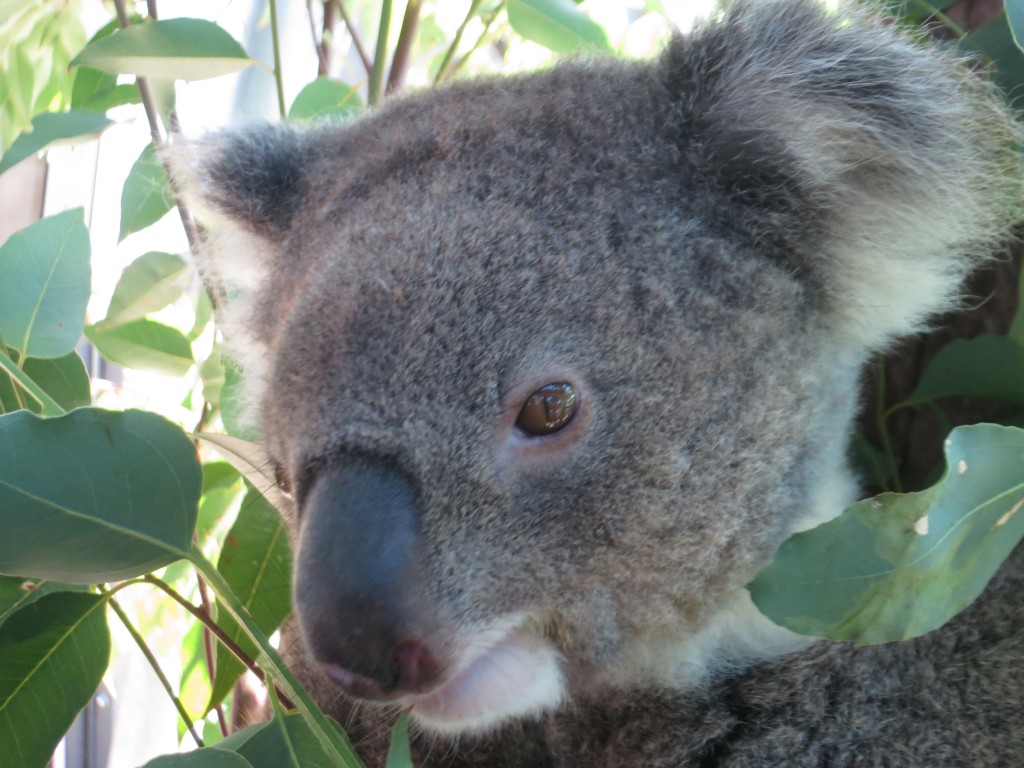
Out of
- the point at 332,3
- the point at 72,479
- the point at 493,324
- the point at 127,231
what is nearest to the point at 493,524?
the point at 493,324

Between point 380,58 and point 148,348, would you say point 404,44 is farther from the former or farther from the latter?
point 148,348

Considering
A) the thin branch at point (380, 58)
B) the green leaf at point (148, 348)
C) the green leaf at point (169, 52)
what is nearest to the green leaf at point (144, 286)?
the green leaf at point (148, 348)

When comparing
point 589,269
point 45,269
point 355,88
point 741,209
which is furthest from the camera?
point 355,88

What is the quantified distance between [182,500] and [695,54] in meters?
0.90

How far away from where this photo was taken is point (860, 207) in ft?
4.40

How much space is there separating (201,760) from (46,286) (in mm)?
762

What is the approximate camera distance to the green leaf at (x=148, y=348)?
203 centimetres

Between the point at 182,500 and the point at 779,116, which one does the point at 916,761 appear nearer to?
the point at 779,116

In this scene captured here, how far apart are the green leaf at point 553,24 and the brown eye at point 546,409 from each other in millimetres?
865

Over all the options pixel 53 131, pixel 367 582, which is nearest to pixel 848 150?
pixel 367 582

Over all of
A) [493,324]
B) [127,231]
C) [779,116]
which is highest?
[779,116]

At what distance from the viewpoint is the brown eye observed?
1190mm

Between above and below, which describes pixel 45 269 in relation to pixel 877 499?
below

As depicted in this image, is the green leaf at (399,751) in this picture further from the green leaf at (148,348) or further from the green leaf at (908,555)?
the green leaf at (148,348)
